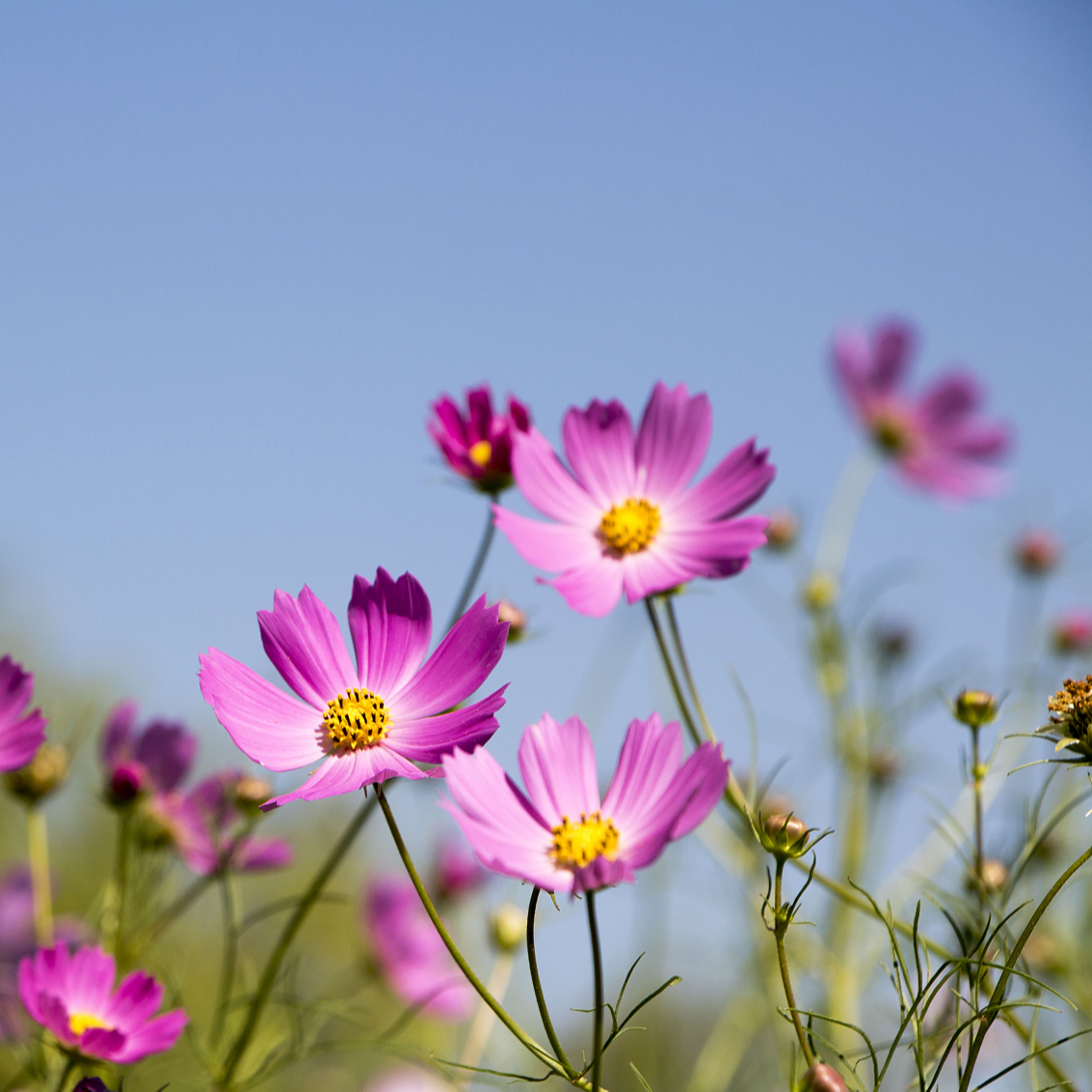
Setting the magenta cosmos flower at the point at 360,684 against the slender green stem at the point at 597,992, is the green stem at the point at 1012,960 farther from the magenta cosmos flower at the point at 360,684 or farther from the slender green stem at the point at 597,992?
the magenta cosmos flower at the point at 360,684

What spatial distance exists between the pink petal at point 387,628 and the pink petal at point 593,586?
0.27 ft

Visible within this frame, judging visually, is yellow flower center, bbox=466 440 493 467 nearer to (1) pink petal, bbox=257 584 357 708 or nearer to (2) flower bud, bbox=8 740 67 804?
(1) pink petal, bbox=257 584 357 708

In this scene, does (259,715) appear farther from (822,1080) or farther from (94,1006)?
(822,1080)

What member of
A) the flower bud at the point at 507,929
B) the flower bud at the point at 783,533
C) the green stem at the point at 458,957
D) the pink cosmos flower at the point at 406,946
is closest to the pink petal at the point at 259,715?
the green stem at the point at 458,957

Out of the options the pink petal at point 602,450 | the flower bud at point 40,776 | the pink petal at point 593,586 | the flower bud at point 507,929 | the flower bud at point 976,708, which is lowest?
the flower bud at point 507,929

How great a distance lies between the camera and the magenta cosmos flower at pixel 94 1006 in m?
0.64

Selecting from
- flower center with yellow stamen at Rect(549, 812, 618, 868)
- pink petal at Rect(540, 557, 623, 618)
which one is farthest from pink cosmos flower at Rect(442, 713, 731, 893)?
pink petal at Rect(540, 557, 623, 618)

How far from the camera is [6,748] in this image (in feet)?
2.18

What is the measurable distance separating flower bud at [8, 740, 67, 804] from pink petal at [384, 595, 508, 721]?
38 centimetres

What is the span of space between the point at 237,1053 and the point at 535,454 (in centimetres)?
44

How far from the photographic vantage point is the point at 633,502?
2.88 feet

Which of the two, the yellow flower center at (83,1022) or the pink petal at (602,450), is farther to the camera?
the pink petal at (602,450)

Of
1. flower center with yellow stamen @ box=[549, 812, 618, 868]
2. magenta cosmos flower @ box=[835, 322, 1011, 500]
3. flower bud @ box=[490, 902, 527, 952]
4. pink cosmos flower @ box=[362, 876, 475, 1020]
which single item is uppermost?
magenta cosmos flower @ box=[835, 322, 1011, 500]

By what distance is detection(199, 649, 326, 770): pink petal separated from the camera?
0.62 metres
